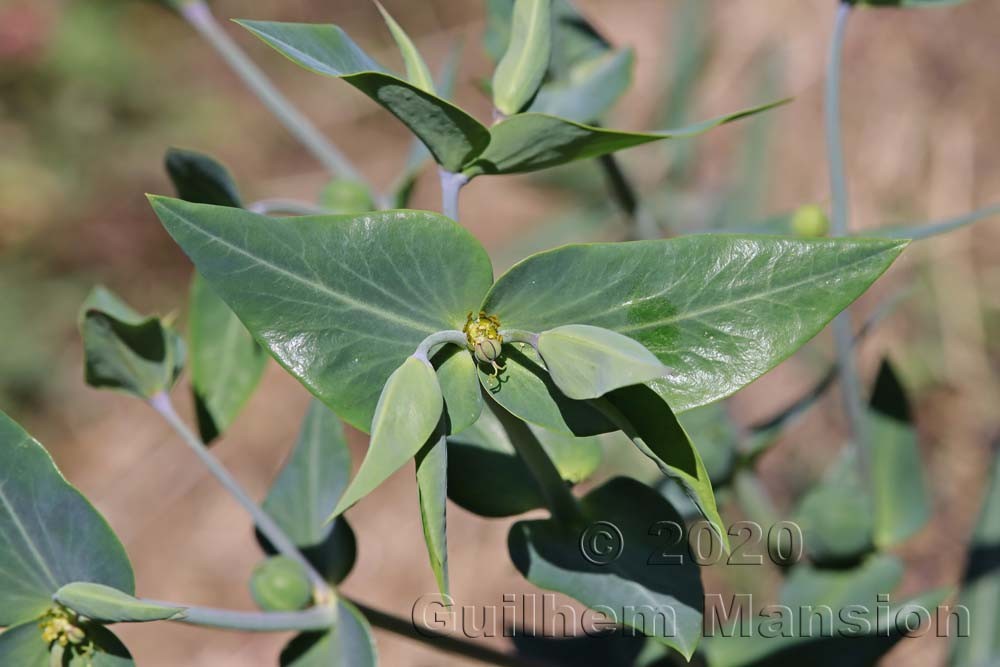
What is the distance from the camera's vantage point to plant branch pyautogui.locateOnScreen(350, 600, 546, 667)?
811 mm

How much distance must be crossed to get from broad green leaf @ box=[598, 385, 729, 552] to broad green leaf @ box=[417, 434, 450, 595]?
0.10 m

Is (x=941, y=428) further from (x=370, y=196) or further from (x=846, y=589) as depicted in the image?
(x=370, y=196)

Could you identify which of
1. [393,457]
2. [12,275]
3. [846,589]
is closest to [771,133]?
[846,589]

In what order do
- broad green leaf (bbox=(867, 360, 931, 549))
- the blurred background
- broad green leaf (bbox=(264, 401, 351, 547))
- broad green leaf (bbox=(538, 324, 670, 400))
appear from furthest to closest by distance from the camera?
the blurred background
broad green leaf (bbox=(867, 360, 931, 549))
broad green leaf (bbox=(264, 401, 351, 547))
broad green leaf (bbox=(538, 324, 670, 400))

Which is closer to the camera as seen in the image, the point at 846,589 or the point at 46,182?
the point at 846,589

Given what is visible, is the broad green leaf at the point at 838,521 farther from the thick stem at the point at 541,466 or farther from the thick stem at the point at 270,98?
the thick stem at the point at 270,98

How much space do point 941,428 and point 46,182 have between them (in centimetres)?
242

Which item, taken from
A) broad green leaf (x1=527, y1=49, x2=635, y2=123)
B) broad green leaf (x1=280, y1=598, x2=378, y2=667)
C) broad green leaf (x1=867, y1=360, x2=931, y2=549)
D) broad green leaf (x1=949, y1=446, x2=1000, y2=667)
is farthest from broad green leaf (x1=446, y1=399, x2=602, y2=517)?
broad green leaf (x1=949, y1=446, x2=1000, y2=667)

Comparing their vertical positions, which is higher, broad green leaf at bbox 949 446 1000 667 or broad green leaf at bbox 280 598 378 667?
broad green leaf at bbox 949 446 1000 667

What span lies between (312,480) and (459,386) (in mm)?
344

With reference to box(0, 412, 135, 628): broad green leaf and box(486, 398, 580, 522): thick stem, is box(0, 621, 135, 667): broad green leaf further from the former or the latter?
box(486, 398, 580, 522): thick stem

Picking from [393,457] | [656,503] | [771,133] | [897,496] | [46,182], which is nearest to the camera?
Answer: [393,457]

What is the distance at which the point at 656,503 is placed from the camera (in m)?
0.73
